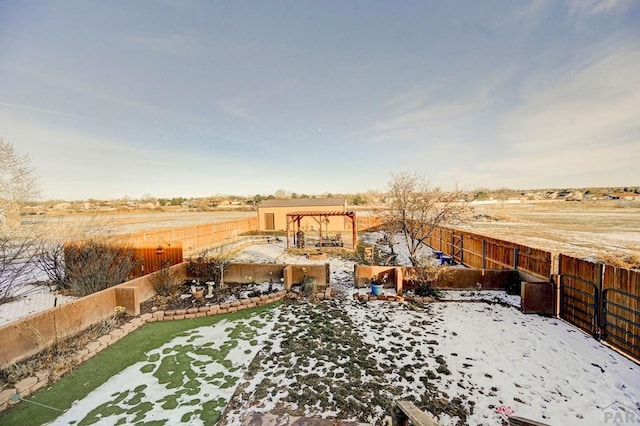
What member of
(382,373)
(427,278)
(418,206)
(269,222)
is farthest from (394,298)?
(269,222)

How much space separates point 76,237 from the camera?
8.91 m

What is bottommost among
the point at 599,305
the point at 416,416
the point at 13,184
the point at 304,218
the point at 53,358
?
the point at 53,358

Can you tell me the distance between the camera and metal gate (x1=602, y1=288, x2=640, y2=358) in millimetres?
4379

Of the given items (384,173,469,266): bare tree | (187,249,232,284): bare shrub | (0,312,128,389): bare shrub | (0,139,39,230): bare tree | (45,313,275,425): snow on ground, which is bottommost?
(45,313,275,425): snow on ground

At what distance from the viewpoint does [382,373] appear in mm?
4027

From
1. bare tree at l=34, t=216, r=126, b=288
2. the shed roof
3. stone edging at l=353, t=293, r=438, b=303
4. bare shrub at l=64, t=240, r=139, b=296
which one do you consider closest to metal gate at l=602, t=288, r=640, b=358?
stone edging at l=353, t=293, r=438, b=303

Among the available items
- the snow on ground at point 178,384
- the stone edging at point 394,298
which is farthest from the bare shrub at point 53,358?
the stone edging at point 394,298

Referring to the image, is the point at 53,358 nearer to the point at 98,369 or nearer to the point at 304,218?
the point at 98,369

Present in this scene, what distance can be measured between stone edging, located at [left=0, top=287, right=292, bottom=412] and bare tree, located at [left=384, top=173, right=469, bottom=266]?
5.15 metres

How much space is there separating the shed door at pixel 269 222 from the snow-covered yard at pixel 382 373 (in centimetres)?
1803

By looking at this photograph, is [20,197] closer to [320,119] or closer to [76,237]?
[76,237]

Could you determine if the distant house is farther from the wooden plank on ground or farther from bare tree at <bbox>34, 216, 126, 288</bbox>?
the wooden plank on ground

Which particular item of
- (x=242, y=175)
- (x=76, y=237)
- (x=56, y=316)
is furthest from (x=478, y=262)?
(x=242, y=175)

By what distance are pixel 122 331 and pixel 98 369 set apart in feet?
4.41
